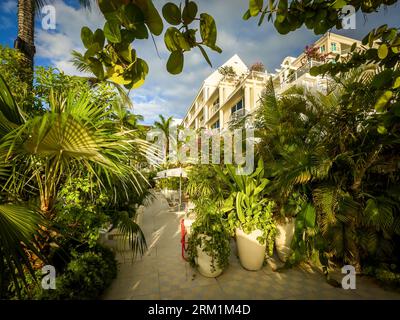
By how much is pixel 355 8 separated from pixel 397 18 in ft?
1.42

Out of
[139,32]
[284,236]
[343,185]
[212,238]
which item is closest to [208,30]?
[139,32]

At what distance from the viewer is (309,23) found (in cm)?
113

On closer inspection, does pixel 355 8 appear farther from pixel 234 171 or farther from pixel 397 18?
pixel 234 171

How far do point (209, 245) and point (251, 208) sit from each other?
130cm

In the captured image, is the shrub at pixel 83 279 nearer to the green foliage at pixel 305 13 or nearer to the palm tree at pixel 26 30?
the green foliage at pixel 305 13

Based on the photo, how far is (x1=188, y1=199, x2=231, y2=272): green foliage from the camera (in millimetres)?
3959

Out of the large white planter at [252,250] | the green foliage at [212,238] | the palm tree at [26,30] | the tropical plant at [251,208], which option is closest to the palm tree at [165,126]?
the palm tree at [26,30]

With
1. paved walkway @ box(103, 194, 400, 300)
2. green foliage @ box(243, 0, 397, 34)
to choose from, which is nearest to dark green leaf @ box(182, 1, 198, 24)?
green foliage @ box(243, 0, 397, 34)

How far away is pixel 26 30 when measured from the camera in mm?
5059

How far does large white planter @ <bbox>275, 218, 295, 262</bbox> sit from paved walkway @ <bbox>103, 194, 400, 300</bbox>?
1.45 ft

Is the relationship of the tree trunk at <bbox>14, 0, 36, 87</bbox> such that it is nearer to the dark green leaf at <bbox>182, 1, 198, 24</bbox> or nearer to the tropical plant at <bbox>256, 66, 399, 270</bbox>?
the dark green leaf at <bbox>182, 1, 198, 24</bbox>

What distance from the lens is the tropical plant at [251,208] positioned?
4371mm

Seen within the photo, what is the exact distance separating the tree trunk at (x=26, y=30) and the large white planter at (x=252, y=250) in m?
6.68
